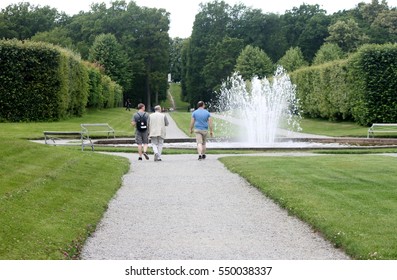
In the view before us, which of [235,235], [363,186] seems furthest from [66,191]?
[363,186]

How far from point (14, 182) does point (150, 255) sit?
4868 mm

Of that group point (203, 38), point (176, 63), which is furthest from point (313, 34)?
point (176, 63)

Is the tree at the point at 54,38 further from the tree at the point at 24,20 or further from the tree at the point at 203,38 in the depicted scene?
the tree at the point at 203,38

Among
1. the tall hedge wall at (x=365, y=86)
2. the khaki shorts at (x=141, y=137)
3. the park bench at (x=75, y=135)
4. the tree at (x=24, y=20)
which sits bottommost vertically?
the park bench at (x=75, y=135)

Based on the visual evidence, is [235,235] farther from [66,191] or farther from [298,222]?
[66,191]

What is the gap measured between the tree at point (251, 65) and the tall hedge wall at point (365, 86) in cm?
5409

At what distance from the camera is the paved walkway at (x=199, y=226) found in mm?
7957

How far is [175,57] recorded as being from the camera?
159125 mm

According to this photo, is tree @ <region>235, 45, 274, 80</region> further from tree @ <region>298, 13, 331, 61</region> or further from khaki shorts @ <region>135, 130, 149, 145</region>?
khaki shorts @ <region>135, 130, 149, 145</region>

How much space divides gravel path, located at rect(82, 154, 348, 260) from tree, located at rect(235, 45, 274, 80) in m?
87.8

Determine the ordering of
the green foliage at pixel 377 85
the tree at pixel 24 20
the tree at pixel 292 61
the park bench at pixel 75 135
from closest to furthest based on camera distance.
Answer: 1. the park bench at pixel 75 135
2. the green foliage at pixel 377 85
3. the tree at pixel 292 61
4. the tree at pixel 24 20

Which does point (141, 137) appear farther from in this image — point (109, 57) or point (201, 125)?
point (109, 57)

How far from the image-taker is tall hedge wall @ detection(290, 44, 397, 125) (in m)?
40.4

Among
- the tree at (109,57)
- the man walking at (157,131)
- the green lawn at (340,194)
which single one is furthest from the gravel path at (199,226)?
the tree at (109,57)
